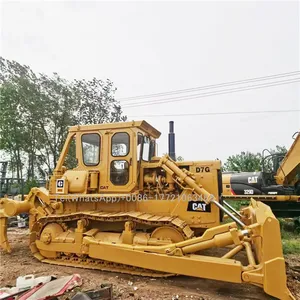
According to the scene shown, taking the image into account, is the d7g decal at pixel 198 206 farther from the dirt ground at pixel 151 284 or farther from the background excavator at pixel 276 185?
the background excavator at pixel 276 185

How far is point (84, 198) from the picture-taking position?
5473 mm

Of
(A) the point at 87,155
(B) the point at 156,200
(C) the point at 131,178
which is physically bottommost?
(B) the point at 156,200

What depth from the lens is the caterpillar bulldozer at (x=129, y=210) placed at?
14.3 ft

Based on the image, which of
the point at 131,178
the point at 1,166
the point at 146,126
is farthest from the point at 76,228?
the point at 1,166

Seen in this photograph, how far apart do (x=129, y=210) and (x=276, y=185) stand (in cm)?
569

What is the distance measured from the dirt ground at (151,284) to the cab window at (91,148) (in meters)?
2.06

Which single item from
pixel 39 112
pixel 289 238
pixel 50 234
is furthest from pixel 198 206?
pixel 39 112

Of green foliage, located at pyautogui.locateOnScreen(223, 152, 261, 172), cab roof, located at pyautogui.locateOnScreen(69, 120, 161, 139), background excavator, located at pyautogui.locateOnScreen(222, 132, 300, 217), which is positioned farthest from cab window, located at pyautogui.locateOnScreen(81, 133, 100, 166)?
green foliage, located at pyautogui.locateOnScreen(223, 152, 261, 172)

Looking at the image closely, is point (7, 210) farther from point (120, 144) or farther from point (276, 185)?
point (276, 185)

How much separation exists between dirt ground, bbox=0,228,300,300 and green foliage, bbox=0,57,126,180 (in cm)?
1202

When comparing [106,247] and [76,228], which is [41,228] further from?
[106,247]

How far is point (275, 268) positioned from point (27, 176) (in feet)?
55.0

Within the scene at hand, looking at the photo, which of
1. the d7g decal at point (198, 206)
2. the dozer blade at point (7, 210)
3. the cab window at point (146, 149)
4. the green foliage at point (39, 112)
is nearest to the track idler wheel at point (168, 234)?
the d7g decal at point (198, 206)

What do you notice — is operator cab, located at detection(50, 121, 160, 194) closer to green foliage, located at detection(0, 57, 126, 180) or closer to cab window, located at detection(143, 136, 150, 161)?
cab window, located at detection(143, 136, 150, 161)
